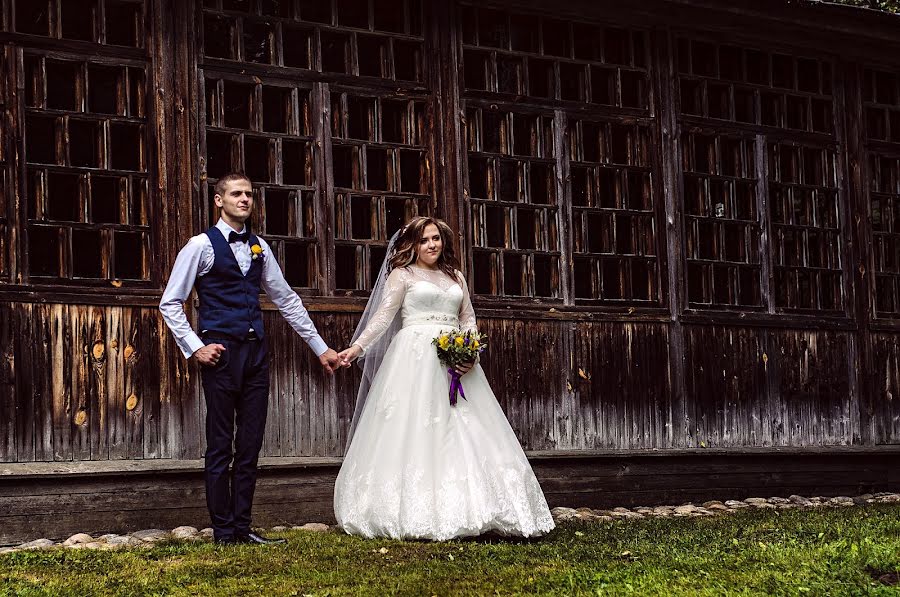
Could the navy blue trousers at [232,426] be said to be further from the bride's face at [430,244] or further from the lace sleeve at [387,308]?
the bride's face at [430,244]

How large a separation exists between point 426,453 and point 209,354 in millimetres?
1588

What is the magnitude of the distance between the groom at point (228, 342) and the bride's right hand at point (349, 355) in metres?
0.67

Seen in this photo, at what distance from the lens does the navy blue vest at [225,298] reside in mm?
7668

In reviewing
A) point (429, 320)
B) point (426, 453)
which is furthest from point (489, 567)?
point (429, 320)

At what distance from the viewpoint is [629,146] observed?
11.7 meters

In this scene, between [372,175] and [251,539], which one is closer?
[251,539]

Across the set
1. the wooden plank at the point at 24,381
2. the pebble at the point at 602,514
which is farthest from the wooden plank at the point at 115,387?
the pebble at the point at 602,514

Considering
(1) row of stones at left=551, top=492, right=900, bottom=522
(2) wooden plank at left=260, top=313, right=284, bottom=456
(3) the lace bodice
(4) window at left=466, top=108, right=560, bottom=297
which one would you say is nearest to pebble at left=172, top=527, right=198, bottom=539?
(2) wooden plank at left=260, top=313, right=284, bottom=456

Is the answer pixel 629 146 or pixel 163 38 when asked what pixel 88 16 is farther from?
pixel 629 146

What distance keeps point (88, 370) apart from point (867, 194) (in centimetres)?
828

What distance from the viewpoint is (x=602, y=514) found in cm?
1050

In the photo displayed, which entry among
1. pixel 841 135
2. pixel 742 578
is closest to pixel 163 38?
pixel 742 578

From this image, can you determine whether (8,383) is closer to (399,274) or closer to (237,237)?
(237,237)

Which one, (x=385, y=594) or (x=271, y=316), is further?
(x=271, y=316)
